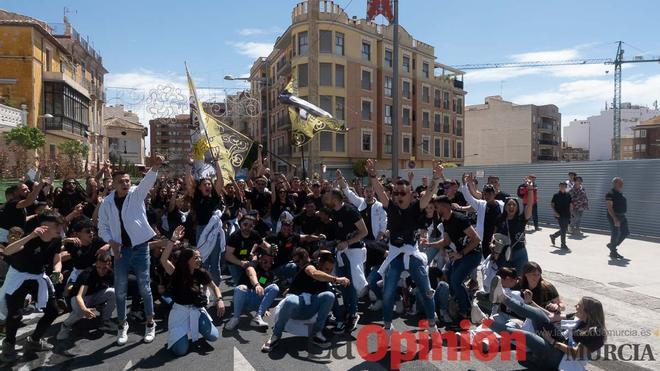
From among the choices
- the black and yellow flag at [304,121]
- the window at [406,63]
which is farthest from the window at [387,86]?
the black and yellow flag at [304,121]

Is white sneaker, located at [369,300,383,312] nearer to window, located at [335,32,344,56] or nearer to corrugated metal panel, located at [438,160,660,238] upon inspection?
corrugated metal panel, located at [438,160,660,238]

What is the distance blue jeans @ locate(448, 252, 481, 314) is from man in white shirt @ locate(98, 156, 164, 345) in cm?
358

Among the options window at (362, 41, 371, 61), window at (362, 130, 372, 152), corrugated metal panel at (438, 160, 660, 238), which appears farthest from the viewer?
window at (362, 130, 372, 152)

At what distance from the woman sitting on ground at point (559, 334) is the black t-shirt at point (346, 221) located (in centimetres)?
196

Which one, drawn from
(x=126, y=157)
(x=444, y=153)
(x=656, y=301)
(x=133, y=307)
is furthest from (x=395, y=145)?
(x=126, y=157)

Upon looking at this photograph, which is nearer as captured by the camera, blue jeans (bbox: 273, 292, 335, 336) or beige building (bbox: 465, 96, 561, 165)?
blue jeans (bbox: 273, 292, 335, 336)

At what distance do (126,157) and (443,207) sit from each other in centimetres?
5798

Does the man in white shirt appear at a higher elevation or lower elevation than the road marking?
higher

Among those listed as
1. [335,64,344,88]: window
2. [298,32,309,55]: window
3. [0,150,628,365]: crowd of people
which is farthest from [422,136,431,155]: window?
[0,150,628,365]: crowd of people

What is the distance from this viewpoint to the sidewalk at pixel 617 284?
5320 millimetres

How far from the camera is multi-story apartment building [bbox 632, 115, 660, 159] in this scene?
6906 centimetres

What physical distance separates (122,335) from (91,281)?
3.07 ft

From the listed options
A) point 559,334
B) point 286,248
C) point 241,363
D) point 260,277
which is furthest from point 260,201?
point 559,334

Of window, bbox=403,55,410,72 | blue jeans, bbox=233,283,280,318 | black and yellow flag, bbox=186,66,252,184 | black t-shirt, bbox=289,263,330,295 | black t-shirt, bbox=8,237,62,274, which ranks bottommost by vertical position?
blue jeans, bbox=233,283,280,318
